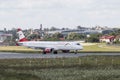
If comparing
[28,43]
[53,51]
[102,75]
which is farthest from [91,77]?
[28,43]

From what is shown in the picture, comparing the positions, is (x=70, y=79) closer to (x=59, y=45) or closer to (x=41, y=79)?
(x=41, y=79)

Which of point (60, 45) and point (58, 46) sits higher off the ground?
point (60, 45)

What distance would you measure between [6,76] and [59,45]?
247 ft

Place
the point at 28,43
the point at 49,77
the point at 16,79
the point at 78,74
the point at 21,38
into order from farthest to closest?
the point at 21,38
the point at 28,43
the point at 78,74
the point at 49,77
the point at 16,79

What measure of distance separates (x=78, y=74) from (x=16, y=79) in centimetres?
897

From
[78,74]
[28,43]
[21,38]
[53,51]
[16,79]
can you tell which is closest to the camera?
[16,79]

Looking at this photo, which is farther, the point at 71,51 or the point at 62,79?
the point at 71,51

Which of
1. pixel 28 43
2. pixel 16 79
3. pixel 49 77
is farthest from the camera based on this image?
pixel 28 43

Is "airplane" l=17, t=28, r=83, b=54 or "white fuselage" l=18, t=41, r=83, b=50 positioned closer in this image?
"white fuselage" l=18, t=41, r=83, b=50

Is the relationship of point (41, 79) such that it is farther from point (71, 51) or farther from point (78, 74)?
point (71, 51)

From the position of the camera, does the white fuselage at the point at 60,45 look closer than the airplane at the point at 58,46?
Yes

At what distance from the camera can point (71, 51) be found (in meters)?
124

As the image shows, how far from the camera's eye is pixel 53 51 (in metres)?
118

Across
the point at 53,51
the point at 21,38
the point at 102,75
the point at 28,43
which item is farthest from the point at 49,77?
the point at 21,38
